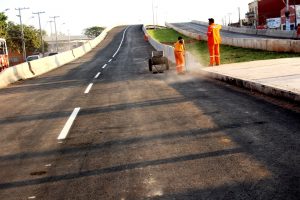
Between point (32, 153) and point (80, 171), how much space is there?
55.1 inches

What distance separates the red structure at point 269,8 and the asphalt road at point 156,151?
241ft

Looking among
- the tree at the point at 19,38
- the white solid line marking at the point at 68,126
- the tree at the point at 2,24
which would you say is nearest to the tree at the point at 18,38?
the tree at the point at 19,38

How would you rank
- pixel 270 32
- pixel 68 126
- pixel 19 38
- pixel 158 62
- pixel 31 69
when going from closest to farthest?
pixel 68 126 → pixel 158 62 → pixel 31 69 → pixel 270 32 → pixel 19 38

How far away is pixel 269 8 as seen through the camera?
8200 centimetres

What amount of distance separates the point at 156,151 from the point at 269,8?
269ft

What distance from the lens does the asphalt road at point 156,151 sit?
4527 millimetres

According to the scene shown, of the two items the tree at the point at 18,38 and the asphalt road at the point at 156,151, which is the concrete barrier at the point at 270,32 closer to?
the asphalt road at the point at 156,151

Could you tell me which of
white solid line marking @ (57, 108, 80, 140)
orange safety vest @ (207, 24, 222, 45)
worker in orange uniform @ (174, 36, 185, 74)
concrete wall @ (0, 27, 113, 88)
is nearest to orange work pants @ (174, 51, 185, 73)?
worker in orange uniform @ (174, 36, 185, 74)

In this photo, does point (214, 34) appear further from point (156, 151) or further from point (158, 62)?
point (156, 151)

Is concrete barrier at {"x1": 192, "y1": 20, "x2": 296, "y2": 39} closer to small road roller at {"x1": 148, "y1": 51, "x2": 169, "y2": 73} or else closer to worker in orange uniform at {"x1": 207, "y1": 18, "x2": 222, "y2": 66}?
worker in orange uniform at {"x1": 207, "y1": 18, "x2": 222, "y2": 66}

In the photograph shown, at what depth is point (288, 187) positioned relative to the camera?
167 inches

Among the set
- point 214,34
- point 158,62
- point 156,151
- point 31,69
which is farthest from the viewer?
point 31,69

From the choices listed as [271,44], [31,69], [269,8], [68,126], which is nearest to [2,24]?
[269,8]

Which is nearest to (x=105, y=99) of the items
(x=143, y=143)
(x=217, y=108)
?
(x=217, y=108)
